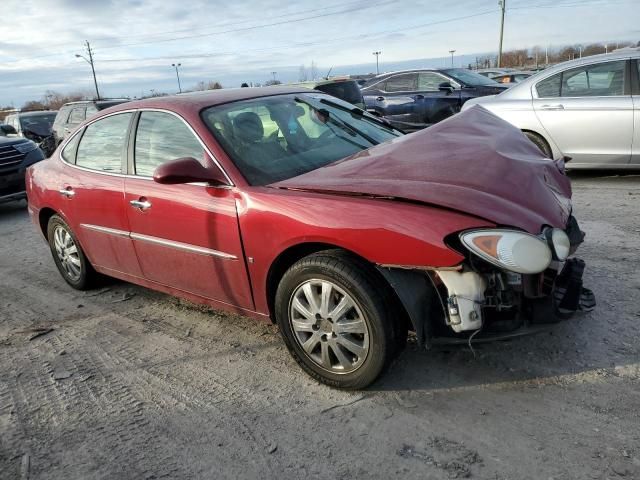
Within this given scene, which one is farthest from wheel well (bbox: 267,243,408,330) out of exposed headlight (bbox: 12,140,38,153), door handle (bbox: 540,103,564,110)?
exposed headlight (bbox: 12,140,38,153)

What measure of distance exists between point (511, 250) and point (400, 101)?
9.14m

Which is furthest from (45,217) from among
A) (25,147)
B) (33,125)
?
(33,125)

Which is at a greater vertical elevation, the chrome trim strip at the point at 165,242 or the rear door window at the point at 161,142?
the rear door window at the point at 161,142

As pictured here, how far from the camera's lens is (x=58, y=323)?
13.8 ft

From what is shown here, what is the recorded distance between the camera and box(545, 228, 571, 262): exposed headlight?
2496 mm

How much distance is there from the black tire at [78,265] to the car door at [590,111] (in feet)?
18.9

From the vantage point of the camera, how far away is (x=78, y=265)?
4730 millimetres

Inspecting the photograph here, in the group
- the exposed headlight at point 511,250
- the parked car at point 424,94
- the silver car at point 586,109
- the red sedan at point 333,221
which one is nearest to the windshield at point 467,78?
the parked car at point 424,94

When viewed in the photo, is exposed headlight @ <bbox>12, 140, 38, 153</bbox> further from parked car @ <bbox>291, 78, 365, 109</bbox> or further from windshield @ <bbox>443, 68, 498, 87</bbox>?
windshield @ <bbox>443, 68, 498, 87</bbox>

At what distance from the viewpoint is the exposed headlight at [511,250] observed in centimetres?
239

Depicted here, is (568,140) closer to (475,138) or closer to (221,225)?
(475,138)

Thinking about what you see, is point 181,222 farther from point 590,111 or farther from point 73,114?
point 73,114

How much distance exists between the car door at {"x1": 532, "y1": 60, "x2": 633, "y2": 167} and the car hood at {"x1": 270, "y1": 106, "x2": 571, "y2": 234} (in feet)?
12.0

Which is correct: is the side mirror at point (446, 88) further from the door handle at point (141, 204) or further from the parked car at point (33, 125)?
the parked car at point (33, 125)
